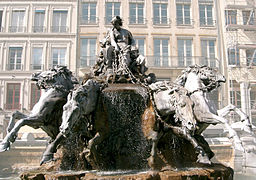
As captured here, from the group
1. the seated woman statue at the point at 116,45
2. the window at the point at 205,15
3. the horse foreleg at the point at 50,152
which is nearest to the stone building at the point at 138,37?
the window at the point at 205,15

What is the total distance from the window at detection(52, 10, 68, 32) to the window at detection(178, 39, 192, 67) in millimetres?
11753

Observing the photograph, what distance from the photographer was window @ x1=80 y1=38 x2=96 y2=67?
89.8 feet

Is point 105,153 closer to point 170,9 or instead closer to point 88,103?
point 88,103

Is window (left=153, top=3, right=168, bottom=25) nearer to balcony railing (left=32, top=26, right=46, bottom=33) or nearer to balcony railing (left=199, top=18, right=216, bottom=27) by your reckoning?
balcony railing (left=199, top=18, right=216, bottom=27)

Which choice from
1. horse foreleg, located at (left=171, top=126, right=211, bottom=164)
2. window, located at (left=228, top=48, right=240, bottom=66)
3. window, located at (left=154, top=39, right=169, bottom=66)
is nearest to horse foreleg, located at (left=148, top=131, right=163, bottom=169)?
horse foreleg, located at (left=171, top=126, right=211, bottom=164)

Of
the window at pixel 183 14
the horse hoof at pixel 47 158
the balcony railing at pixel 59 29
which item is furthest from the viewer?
the window at pixel 183 14

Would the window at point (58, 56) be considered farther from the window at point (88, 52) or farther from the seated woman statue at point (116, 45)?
the seated woman statue at point (116, 45)

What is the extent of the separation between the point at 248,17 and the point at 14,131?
27.7 metres

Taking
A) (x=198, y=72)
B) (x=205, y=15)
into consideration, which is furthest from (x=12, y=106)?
(x=198, y=72)

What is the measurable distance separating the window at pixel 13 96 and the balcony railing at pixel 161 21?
1503cm

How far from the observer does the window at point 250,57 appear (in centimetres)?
2707

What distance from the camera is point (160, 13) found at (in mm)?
29422

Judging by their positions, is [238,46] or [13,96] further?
[13,96]

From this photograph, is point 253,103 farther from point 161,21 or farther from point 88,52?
point 88,52
